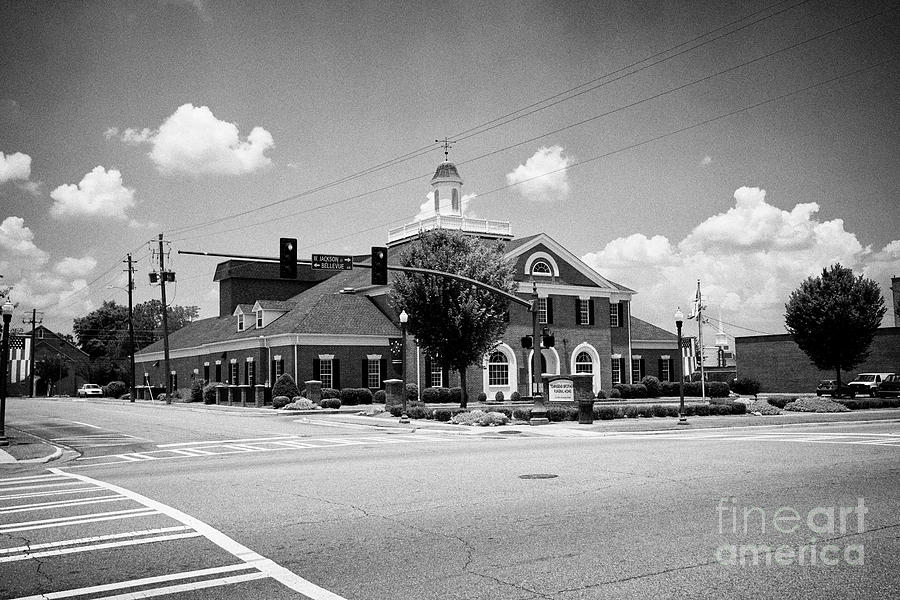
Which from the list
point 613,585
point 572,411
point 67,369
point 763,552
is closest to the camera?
point 613,585

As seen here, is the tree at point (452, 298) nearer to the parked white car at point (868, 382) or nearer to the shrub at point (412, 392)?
the shrub at point (412, 392)

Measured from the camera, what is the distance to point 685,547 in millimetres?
7625

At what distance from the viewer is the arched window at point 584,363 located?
5747cm

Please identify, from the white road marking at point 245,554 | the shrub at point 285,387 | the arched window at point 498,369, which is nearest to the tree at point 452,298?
the shrub at point 285,387

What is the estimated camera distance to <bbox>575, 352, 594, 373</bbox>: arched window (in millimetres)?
57469

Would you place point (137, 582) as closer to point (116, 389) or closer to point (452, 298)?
point (452, 298)

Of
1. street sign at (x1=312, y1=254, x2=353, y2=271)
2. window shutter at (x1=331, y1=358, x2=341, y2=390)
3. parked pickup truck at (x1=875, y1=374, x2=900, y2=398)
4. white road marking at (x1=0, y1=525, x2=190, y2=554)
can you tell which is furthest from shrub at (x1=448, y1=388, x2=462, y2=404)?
white road marking at (x1=0, y1=525, x2=190, y2=554)

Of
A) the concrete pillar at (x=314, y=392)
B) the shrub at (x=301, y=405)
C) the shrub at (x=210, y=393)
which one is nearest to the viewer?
the shrub at (x=301, y=405)

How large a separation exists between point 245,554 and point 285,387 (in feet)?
138

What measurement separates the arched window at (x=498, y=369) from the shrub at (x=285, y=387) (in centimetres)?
1339

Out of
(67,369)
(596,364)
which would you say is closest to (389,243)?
(596,364)

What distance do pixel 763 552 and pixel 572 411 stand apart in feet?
82.5

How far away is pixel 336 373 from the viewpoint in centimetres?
5147

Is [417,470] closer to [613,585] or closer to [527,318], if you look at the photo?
[613,585]
